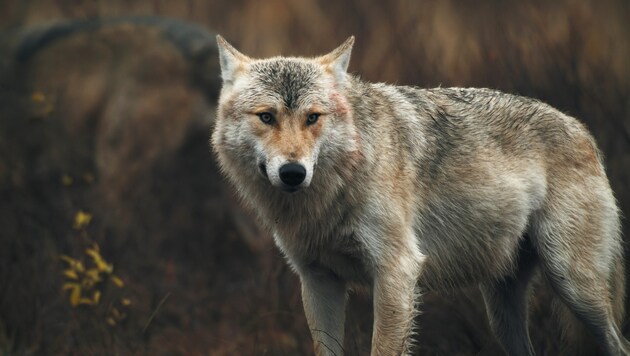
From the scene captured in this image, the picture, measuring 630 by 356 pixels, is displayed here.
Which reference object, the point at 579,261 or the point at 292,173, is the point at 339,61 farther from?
the point at 579,261

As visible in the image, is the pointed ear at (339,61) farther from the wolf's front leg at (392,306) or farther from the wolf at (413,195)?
the wolf's front leg at (392,306)

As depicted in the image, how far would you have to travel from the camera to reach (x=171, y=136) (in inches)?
340

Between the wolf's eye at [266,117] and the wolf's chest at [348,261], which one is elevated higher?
the wolf's eye at [266,117]

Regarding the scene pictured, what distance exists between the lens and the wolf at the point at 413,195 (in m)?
5.00

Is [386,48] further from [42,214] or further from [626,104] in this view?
[42,214]

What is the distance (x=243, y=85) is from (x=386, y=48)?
14.4ft

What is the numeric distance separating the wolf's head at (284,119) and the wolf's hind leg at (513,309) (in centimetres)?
155

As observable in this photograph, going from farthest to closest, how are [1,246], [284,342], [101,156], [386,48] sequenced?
[386,48] → [101,156] → [1,246] → [284,342]

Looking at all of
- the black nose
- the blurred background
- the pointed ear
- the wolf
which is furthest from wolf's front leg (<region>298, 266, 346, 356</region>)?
the blurred background

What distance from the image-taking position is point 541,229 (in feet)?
18.6

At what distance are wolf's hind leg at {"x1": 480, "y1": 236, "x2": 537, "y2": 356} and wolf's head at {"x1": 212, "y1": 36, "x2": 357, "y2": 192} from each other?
1.55 m

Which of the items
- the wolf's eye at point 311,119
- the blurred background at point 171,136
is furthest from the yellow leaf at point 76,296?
the wolf's eye at point 311,119

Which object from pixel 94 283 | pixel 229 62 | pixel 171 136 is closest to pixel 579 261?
pixel 229 62

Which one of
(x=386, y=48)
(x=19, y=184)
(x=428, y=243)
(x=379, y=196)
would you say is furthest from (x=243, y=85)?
(x=386, y=48)
